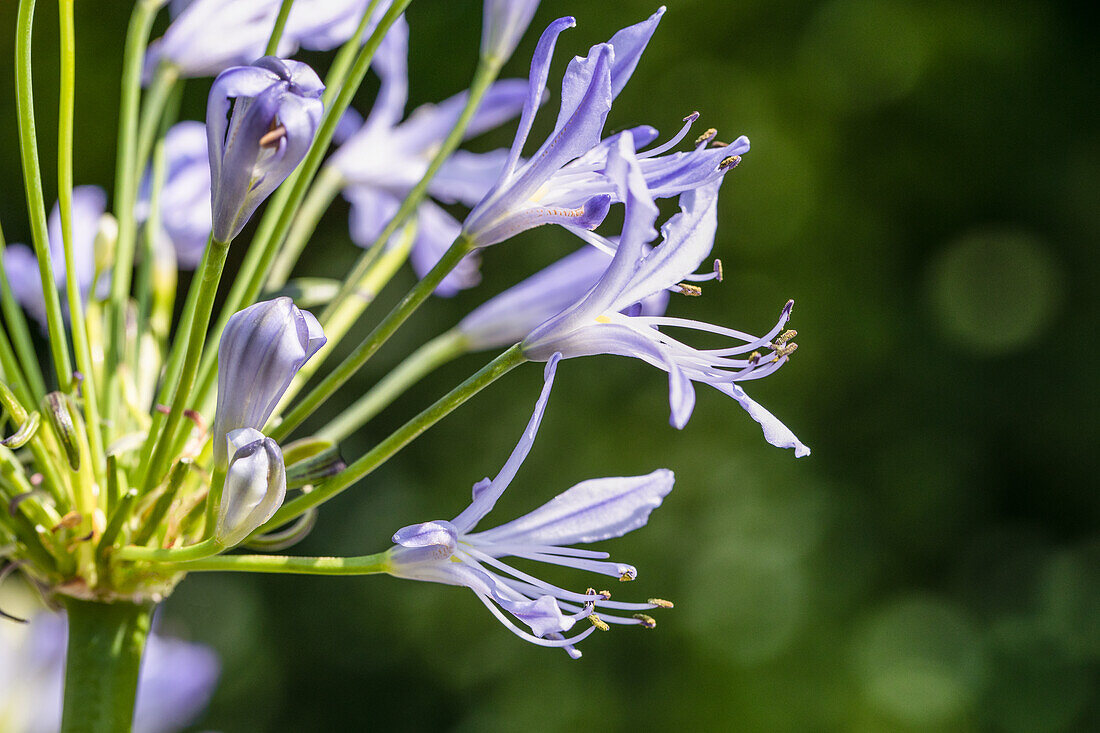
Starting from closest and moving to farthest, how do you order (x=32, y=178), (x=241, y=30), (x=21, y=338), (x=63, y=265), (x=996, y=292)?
(x=32, y=178)
(x=21, y=338)
(x=241, y=30)
(x=63, y=265)
(x=996, y=292)

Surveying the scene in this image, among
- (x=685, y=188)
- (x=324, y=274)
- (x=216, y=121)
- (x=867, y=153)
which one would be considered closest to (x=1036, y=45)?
(x=867, y=153)

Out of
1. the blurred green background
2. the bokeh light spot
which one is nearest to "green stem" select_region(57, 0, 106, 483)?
the blurred green background

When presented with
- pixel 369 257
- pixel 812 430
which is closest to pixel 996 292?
pixel 812 430

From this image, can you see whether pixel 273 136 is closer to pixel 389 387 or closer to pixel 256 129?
pixel 256 129

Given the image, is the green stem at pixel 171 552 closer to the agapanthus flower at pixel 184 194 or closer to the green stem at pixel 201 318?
the green stem at pixel 201 318

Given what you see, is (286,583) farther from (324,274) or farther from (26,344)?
(26,344)

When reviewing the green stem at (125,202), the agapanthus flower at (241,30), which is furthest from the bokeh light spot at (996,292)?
the green stem at (125,202)
